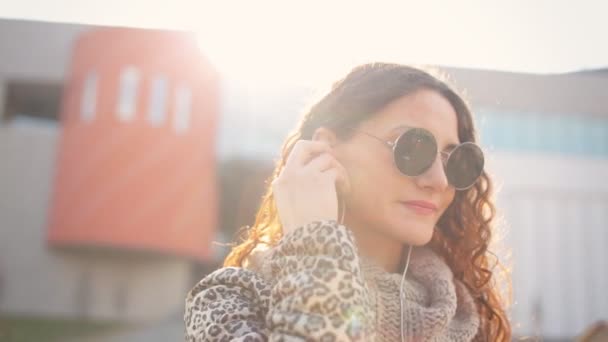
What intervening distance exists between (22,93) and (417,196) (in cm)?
2528

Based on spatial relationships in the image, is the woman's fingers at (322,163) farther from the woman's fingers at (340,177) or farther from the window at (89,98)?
the window at (89,98)

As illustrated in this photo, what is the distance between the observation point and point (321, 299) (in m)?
1.22

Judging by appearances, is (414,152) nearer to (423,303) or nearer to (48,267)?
(423,303)

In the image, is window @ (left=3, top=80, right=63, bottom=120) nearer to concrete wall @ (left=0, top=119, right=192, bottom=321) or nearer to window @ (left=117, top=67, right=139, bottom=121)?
concrete wall @ (left=0, top=119, right=192, bottom=321)

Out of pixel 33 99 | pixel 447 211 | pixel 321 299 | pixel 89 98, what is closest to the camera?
pixel 321 299

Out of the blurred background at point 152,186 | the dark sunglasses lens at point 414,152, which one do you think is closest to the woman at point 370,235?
the dark sunglasses lens at point 414,152

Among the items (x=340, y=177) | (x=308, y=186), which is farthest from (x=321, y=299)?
(x=340, y=177)

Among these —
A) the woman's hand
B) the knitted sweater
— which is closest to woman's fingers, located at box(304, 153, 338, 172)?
the woman's hand

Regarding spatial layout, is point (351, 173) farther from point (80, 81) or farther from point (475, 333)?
point (80, 81)

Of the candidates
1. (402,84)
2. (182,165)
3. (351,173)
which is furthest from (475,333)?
(182,165)

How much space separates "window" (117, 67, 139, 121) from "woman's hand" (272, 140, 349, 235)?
707 inches

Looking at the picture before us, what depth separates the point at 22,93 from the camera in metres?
24.2

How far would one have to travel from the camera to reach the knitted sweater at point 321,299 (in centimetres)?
121

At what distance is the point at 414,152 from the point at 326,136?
0.29 m
